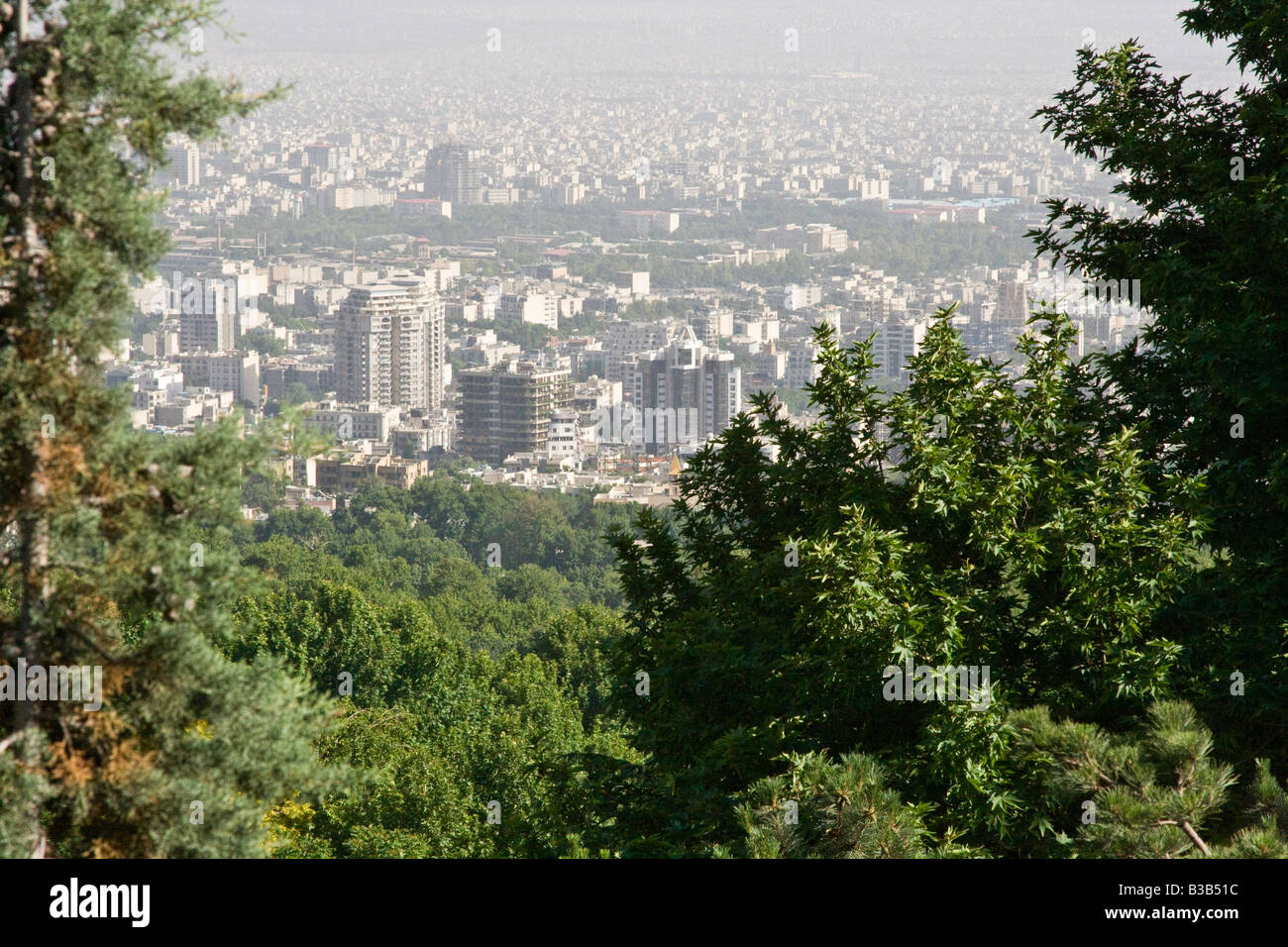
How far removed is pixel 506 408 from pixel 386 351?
60.1 feet

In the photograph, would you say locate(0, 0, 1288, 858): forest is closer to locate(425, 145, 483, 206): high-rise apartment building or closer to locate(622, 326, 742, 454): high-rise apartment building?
locate(622, 326, 742, 454): high-rise apartment building

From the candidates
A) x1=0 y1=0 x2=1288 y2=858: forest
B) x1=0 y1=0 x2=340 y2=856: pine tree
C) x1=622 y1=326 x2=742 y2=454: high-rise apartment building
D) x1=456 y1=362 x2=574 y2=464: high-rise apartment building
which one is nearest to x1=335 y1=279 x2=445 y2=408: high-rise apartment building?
x1=456 y1=362 x2=574 y2=464: high-rise apartment building

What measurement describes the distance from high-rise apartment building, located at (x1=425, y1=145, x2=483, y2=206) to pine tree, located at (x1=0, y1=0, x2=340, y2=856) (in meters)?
165

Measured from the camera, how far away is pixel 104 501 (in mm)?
3469

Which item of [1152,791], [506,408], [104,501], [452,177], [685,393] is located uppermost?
[452,177]

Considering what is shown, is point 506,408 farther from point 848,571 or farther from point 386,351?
point 848,571

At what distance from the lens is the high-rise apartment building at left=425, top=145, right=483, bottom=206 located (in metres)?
167

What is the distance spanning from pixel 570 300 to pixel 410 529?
72441 mm

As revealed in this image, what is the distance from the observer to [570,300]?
121m

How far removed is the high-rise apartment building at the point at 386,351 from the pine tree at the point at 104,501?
9214 cm

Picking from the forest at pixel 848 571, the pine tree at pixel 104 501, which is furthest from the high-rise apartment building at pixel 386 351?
the pine tree at pixel 104 501

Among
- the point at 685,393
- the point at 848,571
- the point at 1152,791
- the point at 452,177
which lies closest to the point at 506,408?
the point at 685,393
